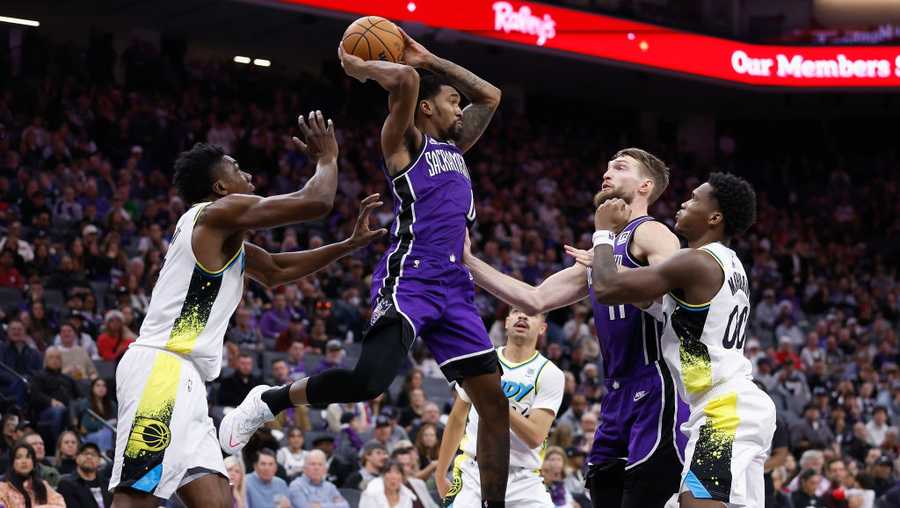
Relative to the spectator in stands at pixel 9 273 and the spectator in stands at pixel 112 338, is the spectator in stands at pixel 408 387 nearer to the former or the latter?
the spectator in stands at pixel 112 338

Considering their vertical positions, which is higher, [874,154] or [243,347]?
[874,154]

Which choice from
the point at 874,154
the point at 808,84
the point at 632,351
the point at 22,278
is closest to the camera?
the point at 632,351

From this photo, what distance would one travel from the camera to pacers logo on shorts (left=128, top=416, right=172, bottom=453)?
5.98 m

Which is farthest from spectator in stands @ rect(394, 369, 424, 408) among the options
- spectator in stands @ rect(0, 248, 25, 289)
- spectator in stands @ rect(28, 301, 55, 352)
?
spectator in stands @ rect(0, 248, 25, 289)

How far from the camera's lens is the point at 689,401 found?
20.3ft

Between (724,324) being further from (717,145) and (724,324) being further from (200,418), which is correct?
(717,145)

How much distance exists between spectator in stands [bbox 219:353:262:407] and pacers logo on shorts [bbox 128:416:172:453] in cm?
762

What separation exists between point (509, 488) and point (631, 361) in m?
2.25

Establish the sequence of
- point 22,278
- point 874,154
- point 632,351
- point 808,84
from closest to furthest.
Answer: point 632,351 < point 22,278 < point 808,84 < point 874,154

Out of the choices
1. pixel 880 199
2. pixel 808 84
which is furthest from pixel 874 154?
pixel 808 84

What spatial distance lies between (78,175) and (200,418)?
39.8 feet

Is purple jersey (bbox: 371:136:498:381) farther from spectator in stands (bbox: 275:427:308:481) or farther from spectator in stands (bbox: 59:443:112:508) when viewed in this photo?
spectator in stands (bbox: 275:427:308:481)

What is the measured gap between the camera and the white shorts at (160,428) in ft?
19.6

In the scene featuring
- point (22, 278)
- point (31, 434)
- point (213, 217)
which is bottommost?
point (31, 434)
